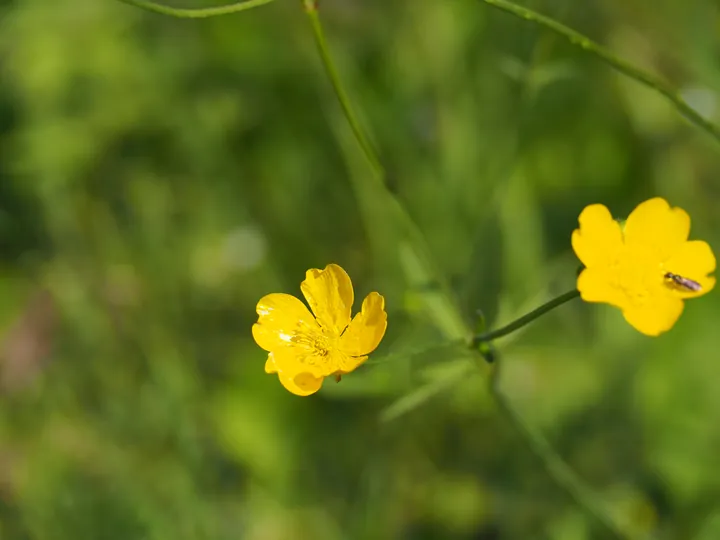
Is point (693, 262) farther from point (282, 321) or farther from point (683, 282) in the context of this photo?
point (282, 321)

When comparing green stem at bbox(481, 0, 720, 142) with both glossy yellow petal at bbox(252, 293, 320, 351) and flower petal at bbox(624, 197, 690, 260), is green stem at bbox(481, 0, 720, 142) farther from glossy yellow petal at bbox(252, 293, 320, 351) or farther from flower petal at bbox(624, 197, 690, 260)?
glossy yellow petal at bbox(252, 293, 320, 351)

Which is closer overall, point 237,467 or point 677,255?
point 677,255

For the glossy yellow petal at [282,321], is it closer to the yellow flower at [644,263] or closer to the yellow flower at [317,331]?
the yellow flower at [317,331]

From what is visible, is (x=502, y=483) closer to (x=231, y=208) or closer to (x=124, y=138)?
(x=231, y=208)

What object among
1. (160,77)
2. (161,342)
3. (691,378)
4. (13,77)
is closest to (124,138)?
(160,77)

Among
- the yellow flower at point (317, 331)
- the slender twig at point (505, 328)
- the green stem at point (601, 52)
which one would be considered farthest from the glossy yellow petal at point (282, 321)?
the green stem at point (601, 52)

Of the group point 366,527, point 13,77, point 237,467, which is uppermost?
point 13,77
